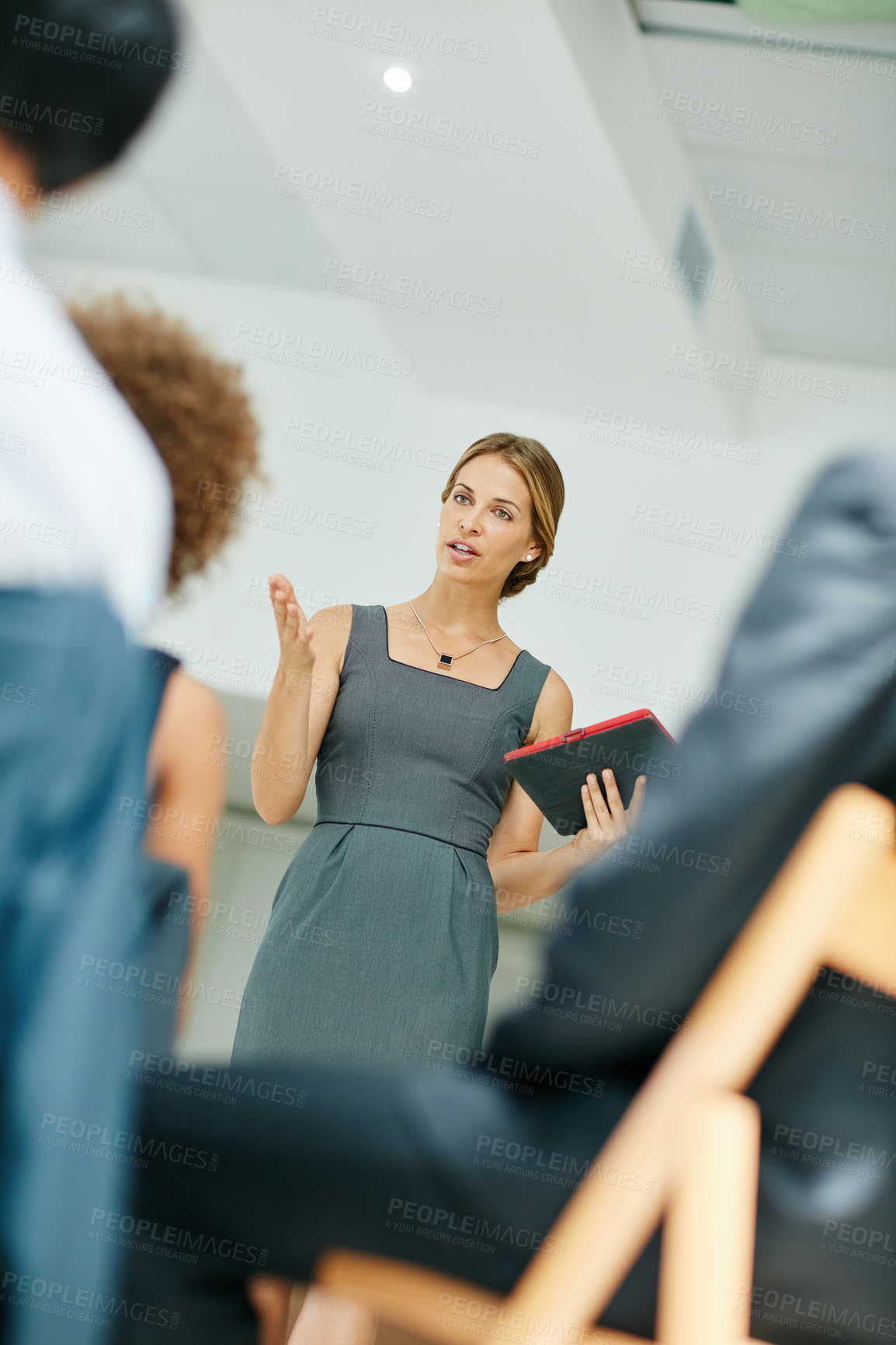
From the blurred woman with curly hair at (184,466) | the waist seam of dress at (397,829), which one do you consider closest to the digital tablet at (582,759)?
the waist seam of dress at (397,829)

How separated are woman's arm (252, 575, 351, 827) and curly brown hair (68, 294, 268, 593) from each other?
50 centimetres

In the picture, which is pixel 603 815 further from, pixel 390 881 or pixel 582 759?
pixel 390 881

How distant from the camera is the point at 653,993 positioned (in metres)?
0.84

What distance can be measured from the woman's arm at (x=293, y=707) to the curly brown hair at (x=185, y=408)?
499 mm

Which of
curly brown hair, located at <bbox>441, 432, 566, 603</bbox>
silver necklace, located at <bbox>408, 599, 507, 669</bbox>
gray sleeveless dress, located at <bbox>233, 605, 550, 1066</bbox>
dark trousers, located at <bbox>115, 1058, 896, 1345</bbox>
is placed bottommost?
dark trousers, located at <bbox>115, 1058, 896, 1345</bbox>

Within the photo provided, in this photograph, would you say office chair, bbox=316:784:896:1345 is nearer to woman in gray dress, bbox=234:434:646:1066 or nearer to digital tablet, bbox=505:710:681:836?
digital tablet, bbox=505:710:681:836

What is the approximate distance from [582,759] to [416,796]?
0.94 feet

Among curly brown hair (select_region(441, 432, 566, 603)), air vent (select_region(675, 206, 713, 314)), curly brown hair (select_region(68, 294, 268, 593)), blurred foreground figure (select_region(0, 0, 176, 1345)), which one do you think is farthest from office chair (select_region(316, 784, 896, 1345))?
air vent (select_region(675, 206, 713, 314))

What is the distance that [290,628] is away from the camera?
167cm

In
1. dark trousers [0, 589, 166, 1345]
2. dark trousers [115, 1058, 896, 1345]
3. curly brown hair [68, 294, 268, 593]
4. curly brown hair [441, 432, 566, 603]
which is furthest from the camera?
curly brown hair [441, 432, 566, 603]

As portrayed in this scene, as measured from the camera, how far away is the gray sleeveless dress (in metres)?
1.66

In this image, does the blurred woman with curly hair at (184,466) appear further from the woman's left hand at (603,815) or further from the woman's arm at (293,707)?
the woman's left hand at (603,815)

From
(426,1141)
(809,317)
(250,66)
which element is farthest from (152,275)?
(426,1141)

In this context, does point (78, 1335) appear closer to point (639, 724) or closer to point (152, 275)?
point (639, 724)
